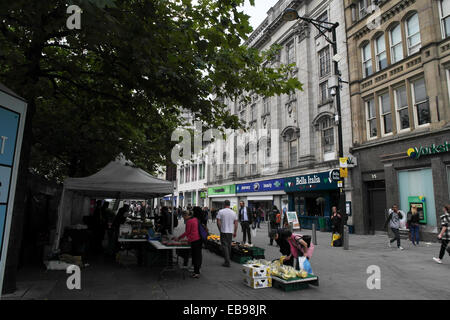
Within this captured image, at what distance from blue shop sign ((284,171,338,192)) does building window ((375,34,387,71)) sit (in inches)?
289

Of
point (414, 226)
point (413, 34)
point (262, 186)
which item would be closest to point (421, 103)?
point (413, 34)

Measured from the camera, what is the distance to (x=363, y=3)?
19.7m

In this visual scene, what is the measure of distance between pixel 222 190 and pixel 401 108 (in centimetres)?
2615

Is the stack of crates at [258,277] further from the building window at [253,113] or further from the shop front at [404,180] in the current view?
the building window at [253,113]

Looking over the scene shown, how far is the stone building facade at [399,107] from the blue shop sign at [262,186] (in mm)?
8338

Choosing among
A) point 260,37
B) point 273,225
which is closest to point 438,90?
point 273,225

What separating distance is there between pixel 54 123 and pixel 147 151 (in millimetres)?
3390

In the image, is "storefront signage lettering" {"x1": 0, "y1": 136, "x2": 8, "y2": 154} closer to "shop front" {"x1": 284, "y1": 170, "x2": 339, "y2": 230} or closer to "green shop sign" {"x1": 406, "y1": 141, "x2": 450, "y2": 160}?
"green shop sign" {"x1": 406, "y1": 141, "x2": 450, "y2": 160}

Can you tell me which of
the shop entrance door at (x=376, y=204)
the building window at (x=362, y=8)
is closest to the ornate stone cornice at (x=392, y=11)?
the building window at (x=362, y=8)

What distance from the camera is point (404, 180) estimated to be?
16141 mm

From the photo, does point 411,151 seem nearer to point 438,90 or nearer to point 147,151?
point 438,90

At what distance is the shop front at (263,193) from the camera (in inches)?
1074

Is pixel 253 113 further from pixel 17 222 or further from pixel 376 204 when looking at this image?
pixel 17 222

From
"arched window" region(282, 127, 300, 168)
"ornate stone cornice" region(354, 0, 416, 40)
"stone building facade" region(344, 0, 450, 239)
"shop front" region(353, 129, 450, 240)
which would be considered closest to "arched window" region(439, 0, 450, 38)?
"stone building facade" region(344, 0, 450, 239)
